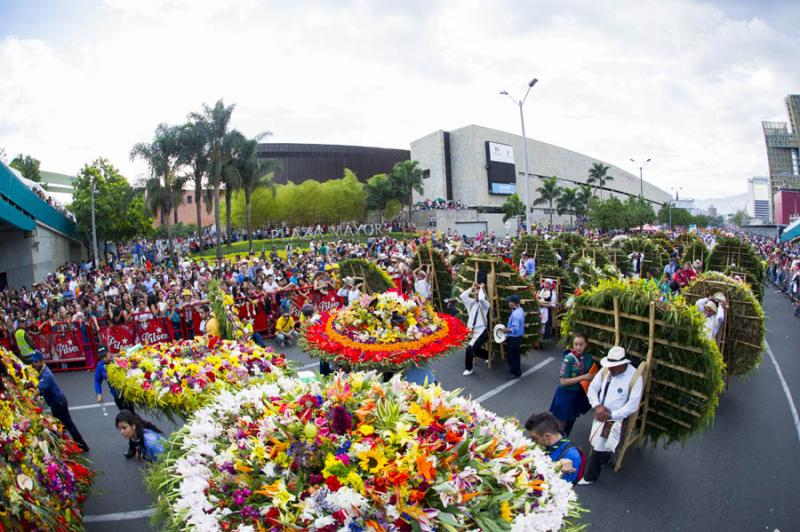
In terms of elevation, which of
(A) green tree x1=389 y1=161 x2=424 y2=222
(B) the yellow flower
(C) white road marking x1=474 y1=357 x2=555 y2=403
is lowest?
(C) white road marking x1=474 y1=357 x2=555 y2=403

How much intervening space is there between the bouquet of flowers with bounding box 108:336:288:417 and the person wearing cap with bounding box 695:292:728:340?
6818 millimetres

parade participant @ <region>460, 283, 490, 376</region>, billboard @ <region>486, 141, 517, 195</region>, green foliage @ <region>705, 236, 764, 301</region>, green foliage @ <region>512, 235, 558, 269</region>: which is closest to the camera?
parade participant @ <region>460, 283, 490, 376</region>

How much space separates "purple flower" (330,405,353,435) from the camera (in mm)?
2944

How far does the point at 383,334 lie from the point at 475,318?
270 cm

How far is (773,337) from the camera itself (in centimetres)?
1296

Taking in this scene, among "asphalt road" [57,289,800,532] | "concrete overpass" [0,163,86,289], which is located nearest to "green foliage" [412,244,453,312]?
"asphalt road" [57,289,800,532]

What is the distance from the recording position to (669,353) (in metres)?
5.96

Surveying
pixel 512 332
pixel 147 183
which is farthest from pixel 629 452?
pixel 147 183

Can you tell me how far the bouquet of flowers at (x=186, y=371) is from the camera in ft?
18.1

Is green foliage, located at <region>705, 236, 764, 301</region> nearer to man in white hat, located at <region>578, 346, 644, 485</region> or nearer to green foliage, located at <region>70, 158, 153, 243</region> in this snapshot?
man in white hat, located at <region>578, 346, 644, 485</region>

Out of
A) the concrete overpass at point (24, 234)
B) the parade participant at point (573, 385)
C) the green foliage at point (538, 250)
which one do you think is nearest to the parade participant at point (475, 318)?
the parade participant at point (573, 385)

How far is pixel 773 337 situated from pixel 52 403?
51.8ft

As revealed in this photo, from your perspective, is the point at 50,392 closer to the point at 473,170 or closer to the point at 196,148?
the point at 196,148

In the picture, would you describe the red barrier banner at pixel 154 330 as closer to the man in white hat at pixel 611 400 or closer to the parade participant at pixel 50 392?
the parade participant at pixel 50 392
